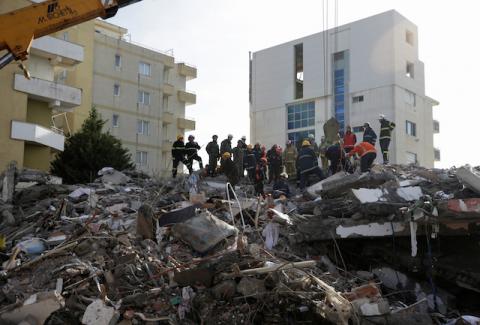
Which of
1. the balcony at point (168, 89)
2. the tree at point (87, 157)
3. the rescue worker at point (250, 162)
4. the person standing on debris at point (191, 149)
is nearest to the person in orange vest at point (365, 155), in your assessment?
the rescue worker at point (250, 162)

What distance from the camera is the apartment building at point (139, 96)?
1451 inches

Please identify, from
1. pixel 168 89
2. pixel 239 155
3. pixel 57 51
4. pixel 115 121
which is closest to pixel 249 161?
pixel 239 155

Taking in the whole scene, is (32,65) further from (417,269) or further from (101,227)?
(417,269)

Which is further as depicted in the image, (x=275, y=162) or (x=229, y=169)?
(x=275, y=162)

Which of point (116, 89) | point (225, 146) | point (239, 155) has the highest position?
point (116, 89)

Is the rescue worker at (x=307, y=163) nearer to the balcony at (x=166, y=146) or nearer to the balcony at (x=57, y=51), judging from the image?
the balcony at (x=57, y=51)

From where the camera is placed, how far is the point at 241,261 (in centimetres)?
730

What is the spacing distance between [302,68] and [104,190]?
3436 centimetres

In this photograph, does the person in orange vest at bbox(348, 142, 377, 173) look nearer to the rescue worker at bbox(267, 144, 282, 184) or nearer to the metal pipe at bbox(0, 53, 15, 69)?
the rescue worker at bbox(267, 144, 282, 184)

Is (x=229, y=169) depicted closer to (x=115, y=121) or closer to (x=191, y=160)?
(x=191, y=160)

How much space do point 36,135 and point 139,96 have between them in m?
15.8

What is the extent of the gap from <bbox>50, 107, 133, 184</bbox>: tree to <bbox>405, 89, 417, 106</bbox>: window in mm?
25323

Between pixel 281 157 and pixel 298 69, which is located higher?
pixel 298 69

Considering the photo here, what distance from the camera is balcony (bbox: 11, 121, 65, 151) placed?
23453 mm
